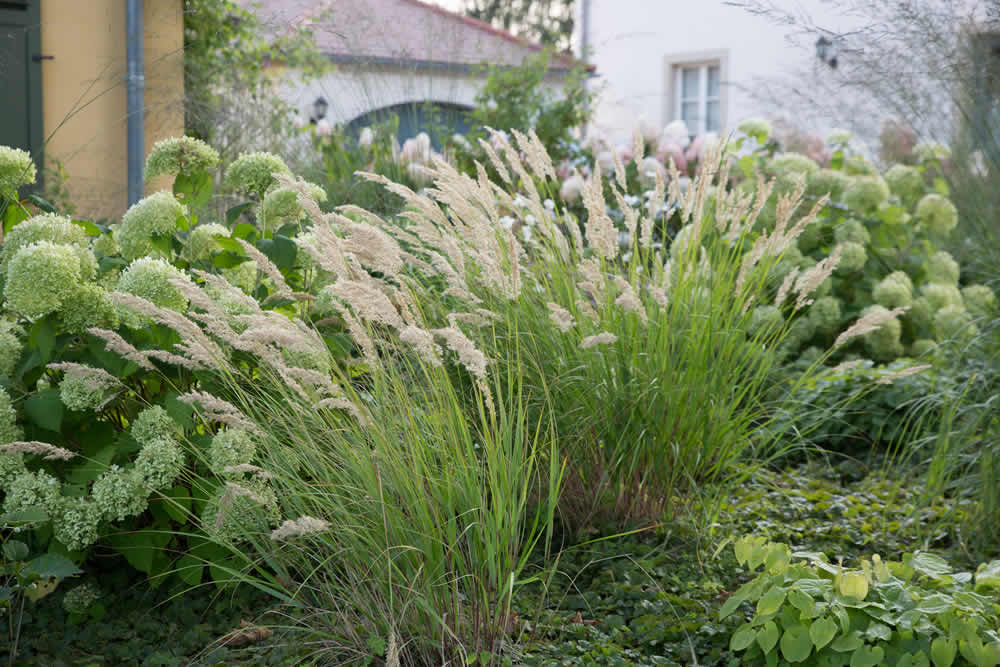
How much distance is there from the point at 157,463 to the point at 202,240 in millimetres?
649

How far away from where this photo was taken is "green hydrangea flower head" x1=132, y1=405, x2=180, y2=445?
1969mm

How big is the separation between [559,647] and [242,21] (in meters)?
5.87

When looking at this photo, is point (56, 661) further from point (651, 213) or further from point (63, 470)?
point (651, 213)

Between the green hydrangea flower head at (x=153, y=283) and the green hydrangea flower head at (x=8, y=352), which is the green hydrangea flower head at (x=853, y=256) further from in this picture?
the green hydrangea flower head at (x=8, y=352)

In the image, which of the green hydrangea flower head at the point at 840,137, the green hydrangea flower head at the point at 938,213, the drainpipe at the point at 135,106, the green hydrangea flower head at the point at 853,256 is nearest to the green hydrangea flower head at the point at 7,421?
the drainpipe at the point at 135,106

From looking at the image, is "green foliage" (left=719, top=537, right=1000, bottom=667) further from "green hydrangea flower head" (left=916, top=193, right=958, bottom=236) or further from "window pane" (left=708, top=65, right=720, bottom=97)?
"window pane" (left=708, top=65, right=720, bottom=97)

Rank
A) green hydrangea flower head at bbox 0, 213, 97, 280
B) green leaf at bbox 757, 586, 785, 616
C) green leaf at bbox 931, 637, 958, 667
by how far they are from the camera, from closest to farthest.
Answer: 1. green leaf at bbox 931, 637, 958, 667
2. green leaf at bbox 757, 586, 785, 616
3. green hydrangea flower head at bbox 0, 213, 97, 280

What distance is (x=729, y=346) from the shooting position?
2355 millimetres

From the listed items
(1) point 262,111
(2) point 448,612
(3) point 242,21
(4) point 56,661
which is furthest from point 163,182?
(2) point 448,612

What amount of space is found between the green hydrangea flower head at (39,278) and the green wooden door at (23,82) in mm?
3379

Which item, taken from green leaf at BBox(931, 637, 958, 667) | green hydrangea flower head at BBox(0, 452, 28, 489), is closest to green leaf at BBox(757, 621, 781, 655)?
green leaf at BBox(931, 637, 958, 667)

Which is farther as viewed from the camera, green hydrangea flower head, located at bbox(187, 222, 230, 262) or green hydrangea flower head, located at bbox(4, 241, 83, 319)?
green hydrangea flower head, located at bbox(187, 222, 230, 262)

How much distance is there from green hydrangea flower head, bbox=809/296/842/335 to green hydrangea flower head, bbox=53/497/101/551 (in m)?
2.97

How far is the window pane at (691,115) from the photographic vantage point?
43.9 feet
